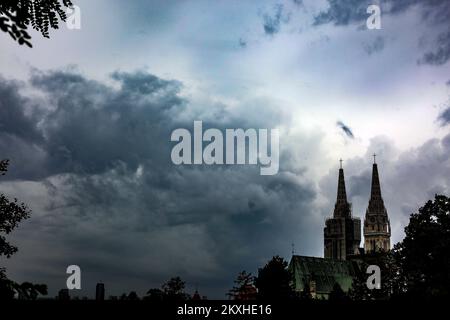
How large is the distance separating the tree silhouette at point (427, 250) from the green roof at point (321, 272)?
9904 centimetres

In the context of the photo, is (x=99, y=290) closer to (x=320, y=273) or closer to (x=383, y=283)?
(x=383, y=283)

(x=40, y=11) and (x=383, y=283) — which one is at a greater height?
(x=40, y=11)

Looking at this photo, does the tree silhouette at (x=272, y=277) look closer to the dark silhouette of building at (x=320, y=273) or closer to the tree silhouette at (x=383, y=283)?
the tree silhouette at (x=383, y=283)

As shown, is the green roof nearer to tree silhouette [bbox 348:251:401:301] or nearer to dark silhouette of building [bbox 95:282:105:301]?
tree silhouette [bbox 348:251:401:301]

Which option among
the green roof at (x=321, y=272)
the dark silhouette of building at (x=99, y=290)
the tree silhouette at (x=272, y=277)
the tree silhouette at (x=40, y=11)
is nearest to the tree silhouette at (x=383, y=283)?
the tree silhouette at (x=272, y=277)

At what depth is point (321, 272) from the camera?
172 meters

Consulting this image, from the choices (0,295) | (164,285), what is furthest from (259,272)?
(0,295)

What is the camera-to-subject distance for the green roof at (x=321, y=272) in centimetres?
16575

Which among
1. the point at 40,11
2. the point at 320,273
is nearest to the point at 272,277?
the point at 40,11

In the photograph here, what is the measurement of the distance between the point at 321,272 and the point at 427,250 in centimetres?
11268

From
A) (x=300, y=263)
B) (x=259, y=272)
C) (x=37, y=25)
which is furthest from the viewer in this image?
(x=300, y=263)
